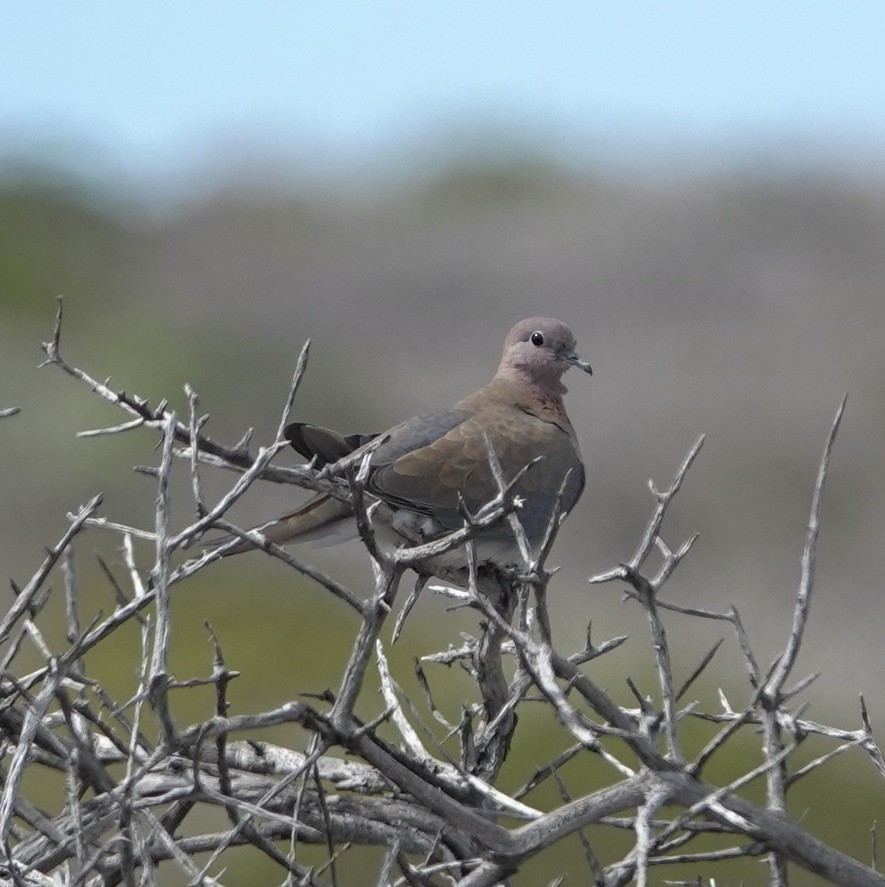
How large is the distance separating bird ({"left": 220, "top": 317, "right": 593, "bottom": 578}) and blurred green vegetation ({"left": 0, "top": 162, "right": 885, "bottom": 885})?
20.8 ft

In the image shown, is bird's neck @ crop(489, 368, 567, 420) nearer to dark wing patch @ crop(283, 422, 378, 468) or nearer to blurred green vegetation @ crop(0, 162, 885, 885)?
dark wing patch @ crop(283, 422, 378, 468)

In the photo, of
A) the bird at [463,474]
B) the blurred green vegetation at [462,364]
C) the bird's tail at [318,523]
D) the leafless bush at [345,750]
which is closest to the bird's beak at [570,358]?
the bird at [463,474]

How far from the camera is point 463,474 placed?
6113 millimetres

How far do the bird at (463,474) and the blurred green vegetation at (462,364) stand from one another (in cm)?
635

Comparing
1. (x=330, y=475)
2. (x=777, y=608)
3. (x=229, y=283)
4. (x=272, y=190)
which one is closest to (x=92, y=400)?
(x=777, y=608)

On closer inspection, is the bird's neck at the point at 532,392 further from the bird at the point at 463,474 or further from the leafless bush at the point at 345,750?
the leafless bush at the point at 345,750

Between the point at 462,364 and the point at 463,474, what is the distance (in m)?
21.5

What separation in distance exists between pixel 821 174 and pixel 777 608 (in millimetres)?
13541

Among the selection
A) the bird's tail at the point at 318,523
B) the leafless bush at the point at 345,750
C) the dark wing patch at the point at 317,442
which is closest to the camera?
the leafless bush at the point at 345,750

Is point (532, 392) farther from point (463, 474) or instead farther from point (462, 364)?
point (462, 364)

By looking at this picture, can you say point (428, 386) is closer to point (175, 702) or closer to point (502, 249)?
point (502, 249)

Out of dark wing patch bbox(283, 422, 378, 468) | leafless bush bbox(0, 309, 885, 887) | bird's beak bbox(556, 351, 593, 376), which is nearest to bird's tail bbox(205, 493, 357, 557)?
Result: dark wing patch bbox(283, 422, 378, 468)

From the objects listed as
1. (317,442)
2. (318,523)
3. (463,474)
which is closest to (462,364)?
(463,474)

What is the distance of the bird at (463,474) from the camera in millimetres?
5801
